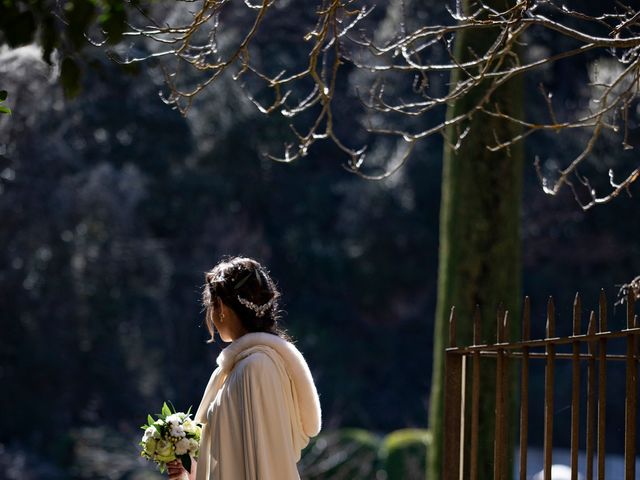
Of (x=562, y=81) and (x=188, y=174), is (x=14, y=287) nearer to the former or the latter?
(x=188, y=174)

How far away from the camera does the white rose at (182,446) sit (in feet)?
14.5

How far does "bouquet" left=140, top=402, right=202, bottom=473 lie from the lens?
4.42 meters

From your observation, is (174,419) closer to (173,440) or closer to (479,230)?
(173,440)

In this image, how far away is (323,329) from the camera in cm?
2512

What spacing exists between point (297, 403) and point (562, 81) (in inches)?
736

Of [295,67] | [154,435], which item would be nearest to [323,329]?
[295,67]

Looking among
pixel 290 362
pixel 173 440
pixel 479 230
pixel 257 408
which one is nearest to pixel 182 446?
pixel 173 440

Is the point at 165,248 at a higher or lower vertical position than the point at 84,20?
higher

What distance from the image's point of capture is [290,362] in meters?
4.17

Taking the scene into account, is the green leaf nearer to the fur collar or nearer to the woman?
the woman

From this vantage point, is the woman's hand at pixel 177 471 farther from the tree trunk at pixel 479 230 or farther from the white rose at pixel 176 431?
the tree trunk at pixel 479 230

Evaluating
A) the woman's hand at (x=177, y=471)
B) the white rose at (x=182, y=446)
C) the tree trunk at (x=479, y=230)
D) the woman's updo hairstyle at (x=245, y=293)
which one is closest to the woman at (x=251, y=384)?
the woman's updo hairstyle at (x=245, y=293)

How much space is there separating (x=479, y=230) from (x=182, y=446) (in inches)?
Answer: 175

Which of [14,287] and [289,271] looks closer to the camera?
[14,287]
